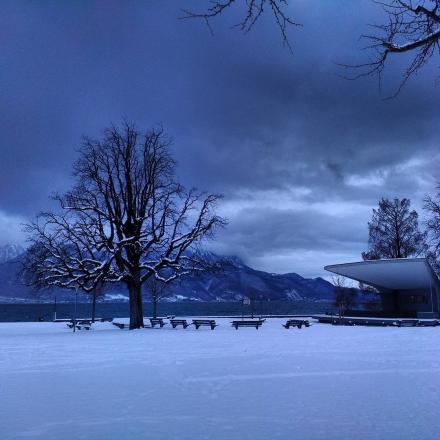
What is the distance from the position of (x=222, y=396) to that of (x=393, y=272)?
3222cm

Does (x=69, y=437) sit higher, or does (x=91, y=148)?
(x=91, y=148)

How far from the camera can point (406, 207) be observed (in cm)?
4922

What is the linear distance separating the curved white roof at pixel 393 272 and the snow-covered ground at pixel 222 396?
20.6 meters

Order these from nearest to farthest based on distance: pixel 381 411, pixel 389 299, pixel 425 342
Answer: pixel 381 411 < pixel 425 342 < pixel 389 299

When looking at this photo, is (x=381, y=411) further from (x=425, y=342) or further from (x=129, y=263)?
(x=129, y=263)

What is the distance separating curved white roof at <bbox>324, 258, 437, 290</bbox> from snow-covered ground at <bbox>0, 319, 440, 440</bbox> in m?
20.6

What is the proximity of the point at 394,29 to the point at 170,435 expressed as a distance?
567cm

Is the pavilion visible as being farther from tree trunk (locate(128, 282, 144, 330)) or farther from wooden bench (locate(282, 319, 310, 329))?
tree trunk (locate(128, 282, 144, 330))

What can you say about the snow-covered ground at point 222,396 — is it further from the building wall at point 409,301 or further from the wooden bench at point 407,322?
the building wall at point 409,301

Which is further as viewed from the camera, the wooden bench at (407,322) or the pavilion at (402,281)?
the pavilion at (402,281)

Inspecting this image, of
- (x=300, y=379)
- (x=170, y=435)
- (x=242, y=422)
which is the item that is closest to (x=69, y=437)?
(x=170, y=435)

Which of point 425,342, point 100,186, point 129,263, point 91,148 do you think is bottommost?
point 425,342

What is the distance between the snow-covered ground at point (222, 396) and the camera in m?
6.45

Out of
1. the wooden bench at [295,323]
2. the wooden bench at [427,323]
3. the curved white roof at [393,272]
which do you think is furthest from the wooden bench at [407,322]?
the wooden bench at [295,323]
